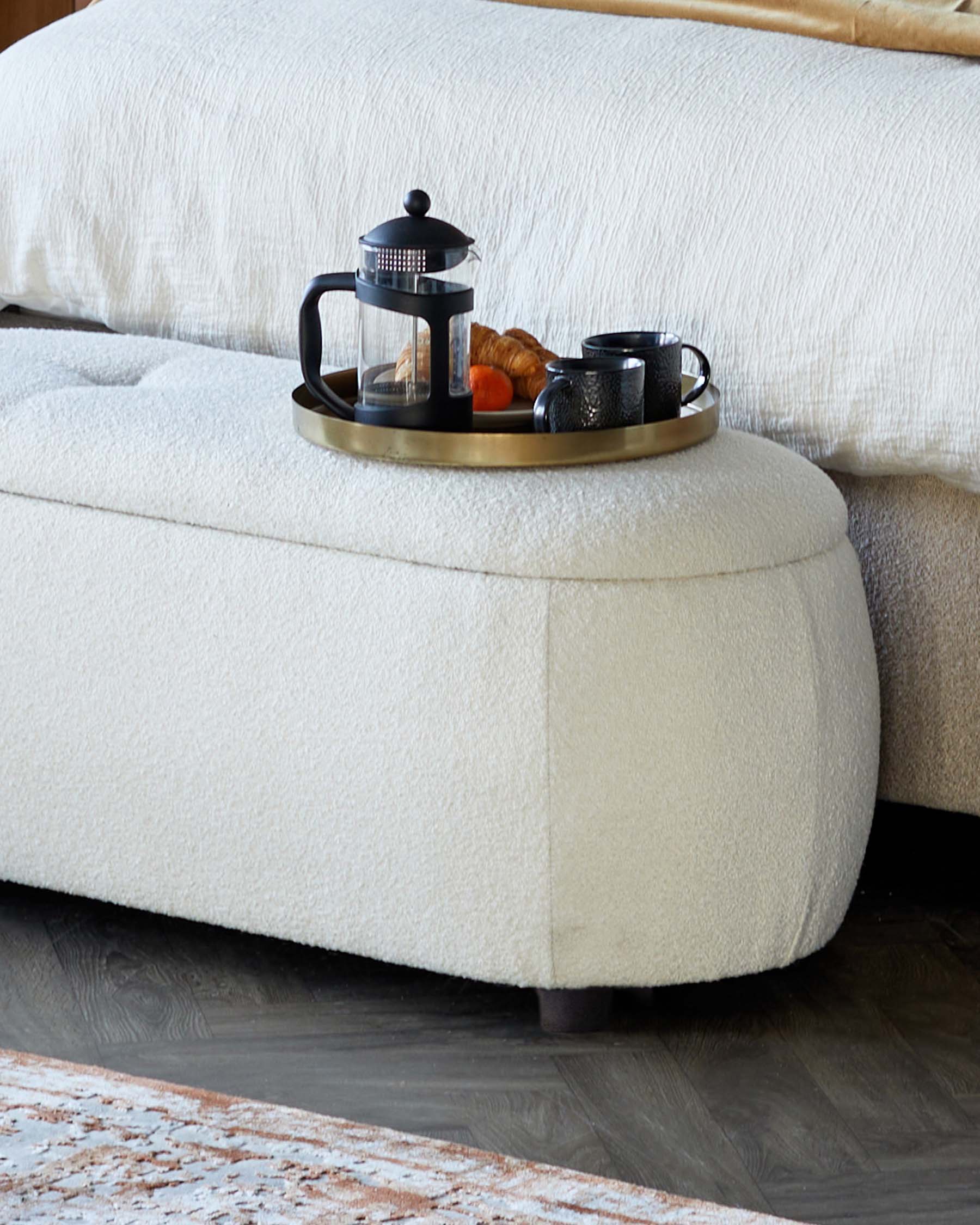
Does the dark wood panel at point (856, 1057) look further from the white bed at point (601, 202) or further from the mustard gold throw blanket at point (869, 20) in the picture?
the mustard gold throw blanket at point (869, 20)

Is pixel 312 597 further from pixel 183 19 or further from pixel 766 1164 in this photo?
pixel 183 19

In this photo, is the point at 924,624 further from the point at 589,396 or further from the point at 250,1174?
the point at 250,1174

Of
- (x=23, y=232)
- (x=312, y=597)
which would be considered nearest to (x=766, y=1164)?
(x=312, y=597)

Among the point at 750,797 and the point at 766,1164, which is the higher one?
the point at 750,797

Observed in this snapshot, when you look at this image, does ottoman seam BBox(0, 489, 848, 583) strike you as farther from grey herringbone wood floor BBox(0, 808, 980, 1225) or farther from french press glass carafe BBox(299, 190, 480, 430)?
grey herringbone wood floor BBox(0, 808, 980, 1225)

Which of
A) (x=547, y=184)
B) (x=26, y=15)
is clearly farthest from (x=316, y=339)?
(x=26, y=15)

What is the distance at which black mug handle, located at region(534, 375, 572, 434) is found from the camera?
123 cm

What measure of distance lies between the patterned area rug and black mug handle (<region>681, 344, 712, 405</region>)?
0.56 metres

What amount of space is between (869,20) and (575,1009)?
2.94 feet

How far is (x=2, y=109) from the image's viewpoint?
64.8 inches

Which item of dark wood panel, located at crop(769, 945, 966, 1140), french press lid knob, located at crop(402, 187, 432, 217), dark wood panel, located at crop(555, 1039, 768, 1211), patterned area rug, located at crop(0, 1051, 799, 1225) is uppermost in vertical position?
french press lid knob, located at crop(402, 187, 432, 217)

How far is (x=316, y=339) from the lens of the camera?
1.31 metres

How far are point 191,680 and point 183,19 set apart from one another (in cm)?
72

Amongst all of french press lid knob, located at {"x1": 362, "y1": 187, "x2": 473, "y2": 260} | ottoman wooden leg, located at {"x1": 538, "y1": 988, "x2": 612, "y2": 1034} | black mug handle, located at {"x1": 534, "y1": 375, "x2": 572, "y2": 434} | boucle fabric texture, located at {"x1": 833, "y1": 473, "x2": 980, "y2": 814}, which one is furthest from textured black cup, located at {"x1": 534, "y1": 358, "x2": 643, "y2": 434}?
ottoman wooden leg, located at {"x1": 538, "y1": 988, "x2": 612, "y2": 1034}
